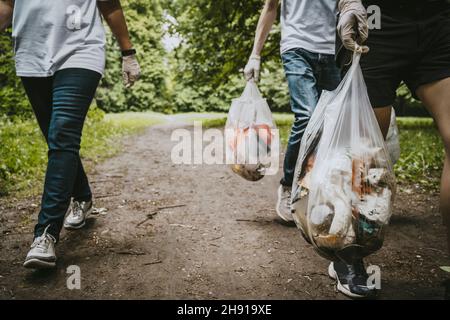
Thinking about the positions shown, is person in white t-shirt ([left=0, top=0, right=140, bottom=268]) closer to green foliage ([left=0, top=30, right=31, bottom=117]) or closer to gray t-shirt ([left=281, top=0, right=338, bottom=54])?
gray t-shirt ([left=281, top=0, right=338, bottom=54])

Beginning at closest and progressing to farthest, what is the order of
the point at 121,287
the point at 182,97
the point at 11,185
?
1. the point at 121,287
2. the point at 11,185
3. the point at 182,97

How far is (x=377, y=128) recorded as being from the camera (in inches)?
64.2

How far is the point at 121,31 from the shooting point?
2322mm

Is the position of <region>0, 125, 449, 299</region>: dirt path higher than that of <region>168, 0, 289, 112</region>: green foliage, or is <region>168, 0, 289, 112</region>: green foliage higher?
<region>168, 0, 289, 112</region>: green foliage

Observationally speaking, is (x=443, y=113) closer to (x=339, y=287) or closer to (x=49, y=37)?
(x=339, y=287)

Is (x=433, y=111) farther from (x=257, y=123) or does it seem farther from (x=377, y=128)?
(x=257, y=123)

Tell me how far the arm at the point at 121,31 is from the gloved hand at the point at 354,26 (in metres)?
1.24

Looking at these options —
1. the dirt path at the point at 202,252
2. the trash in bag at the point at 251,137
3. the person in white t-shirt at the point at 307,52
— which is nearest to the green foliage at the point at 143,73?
the dirt path at the point at 202,252

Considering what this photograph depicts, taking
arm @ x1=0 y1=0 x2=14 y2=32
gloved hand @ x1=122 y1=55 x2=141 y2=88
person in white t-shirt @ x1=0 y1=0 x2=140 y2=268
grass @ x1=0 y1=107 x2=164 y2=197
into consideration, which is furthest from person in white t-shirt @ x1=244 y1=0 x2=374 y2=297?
grass @ x1=0 y1=107 x2=164 y2=197

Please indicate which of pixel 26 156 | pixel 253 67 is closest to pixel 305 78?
pixel 253 67

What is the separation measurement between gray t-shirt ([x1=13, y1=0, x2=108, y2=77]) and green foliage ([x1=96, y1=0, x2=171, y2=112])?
841 inches

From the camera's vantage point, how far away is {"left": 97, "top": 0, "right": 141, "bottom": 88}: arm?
88.0 inches
